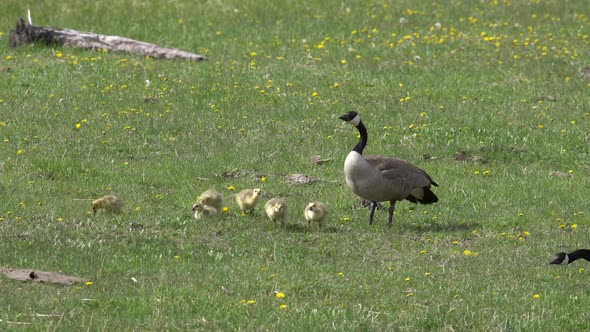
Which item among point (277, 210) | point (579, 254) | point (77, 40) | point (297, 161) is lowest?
point (297, 161)

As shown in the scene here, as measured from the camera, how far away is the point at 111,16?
90.9 feet

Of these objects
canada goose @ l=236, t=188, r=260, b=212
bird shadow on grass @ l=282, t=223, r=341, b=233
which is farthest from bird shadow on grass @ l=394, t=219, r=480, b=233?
canada goose @ l=236, t=188, r=260, b=212

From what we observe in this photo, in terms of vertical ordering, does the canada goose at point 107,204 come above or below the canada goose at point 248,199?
above

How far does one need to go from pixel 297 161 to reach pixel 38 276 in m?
7.54

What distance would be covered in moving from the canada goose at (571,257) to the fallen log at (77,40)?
527 inches

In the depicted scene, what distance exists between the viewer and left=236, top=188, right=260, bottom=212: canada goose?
14.5 m

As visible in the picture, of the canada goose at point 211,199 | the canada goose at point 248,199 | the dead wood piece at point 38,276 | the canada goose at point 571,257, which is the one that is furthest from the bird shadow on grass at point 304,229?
the dead wood piece at point 38,276

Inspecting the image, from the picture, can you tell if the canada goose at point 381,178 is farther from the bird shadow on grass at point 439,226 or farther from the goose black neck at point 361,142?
the bird shadow on grass at point 439,226

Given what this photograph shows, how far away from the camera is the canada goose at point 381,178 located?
1445 centimetres

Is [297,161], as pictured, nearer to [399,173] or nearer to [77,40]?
[399,173]

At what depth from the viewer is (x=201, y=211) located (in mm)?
14234

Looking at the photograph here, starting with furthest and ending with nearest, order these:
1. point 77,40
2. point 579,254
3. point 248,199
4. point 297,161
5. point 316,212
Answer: point 77,40 → point 297,161 → point 248,199 → point 316,212 → point 579,254

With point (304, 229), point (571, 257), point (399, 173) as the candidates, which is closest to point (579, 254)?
point (571, 257)

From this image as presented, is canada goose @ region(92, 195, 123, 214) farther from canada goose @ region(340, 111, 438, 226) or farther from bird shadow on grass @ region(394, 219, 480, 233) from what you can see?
bird shadow on grass @ region(394, 219, 480, 233)
